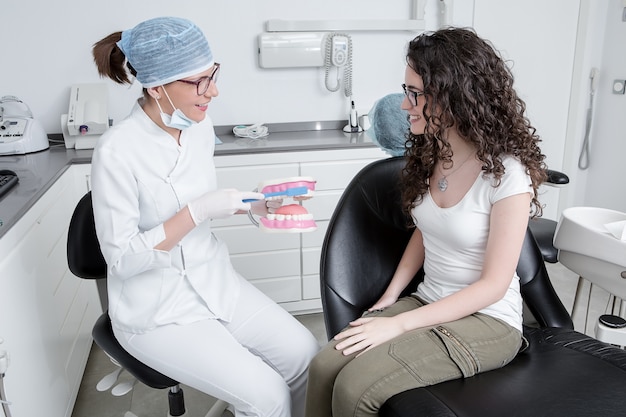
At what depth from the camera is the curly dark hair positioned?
47.9 inches

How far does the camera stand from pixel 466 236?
1249 millimetres

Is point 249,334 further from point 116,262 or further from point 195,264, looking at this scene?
point 116,262

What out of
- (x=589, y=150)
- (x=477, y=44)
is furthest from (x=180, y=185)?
(x=589, y=150)

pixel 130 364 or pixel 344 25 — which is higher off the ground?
pixel 344 25

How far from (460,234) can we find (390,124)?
39 cm

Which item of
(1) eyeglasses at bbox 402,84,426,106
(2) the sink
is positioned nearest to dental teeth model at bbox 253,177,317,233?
(1) eyeglasses at bbox 402,84,426,106

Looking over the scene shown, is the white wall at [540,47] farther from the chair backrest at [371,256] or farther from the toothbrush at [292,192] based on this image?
the toothbrush at [292,192]

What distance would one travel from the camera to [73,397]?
75.7 inches

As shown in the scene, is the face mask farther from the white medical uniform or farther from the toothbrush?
the toothbrush

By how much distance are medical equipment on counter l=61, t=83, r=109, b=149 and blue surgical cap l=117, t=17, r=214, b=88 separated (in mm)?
1261

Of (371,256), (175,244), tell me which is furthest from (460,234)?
(175,244)

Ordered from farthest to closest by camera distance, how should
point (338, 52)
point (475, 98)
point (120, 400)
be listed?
point (338, 52) → point (120, 400) → point (475, 98)

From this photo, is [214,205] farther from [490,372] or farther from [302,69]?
[302,69]

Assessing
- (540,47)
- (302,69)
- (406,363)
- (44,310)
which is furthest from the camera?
(540,47)
